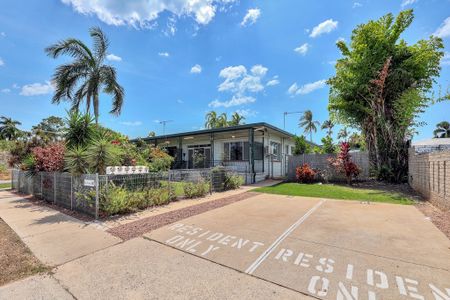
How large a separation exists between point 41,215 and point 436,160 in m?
11.2

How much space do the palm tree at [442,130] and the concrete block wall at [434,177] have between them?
48808mm

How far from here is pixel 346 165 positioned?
11.6 metres

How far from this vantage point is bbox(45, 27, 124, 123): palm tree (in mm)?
10859

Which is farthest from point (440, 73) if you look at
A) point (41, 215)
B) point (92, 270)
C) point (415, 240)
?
point (41, 215)

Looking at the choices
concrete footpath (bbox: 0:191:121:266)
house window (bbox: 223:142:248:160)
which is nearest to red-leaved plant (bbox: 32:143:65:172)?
concrete footpath (bbox: 0:191:121:266)

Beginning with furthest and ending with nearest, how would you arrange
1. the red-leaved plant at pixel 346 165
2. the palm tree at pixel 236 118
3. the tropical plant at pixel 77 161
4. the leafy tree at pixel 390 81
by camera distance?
1. the palm tree at pixel 236 118
2. the red-leaved plant at pixel 346 165
3. the leafy tree at pixel 390 81
4. the tropical plant at pixel 77 161

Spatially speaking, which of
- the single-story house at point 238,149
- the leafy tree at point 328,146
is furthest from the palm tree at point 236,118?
the leafy tree at point 328,146

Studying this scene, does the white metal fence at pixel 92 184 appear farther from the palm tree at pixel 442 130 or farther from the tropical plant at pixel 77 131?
the palm tree at pixel 442 130

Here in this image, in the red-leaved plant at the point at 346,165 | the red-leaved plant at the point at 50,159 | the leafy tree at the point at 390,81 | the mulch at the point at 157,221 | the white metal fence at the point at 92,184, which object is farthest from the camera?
the red-leaved plant at the point at 346,165

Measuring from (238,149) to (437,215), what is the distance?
11.6 meters

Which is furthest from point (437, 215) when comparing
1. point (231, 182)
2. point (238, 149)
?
point (238, 149)

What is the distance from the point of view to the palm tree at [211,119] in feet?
120

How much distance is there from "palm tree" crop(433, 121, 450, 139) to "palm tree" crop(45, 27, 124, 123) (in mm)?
57207

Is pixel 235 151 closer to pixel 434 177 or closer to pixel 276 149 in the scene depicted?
pixel 276 149
